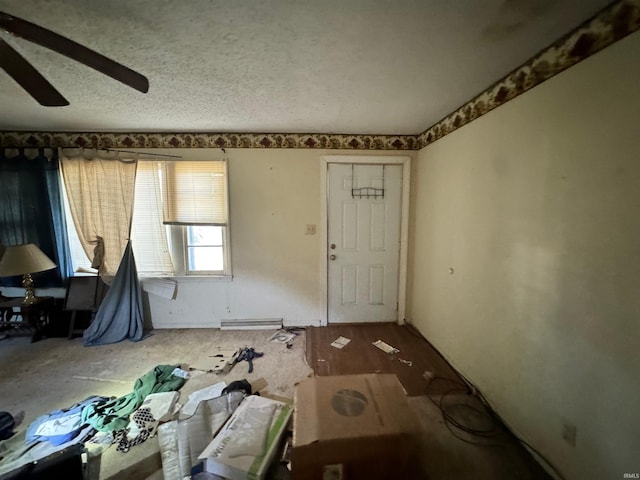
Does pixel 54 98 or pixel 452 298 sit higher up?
pixel 54 98

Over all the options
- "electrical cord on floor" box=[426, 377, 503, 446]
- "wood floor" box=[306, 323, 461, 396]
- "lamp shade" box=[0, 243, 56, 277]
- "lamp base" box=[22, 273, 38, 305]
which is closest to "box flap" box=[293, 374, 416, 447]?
"electrical cord on floor" box=[426, 377, 503, 446]

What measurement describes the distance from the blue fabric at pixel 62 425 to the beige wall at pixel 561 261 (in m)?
2.81

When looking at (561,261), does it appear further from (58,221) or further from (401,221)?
(58,221)

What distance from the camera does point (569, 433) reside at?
50.8 inches

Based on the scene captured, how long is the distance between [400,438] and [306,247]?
2.19 meters

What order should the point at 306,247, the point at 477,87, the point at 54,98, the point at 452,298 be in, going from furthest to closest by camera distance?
the point at 306,247 < the point at 452,298 < the point at 477,87 < the point at 54,98

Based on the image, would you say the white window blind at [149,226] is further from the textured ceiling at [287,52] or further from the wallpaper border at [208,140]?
the textured ceiling at [287,52]

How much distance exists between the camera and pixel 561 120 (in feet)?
4.28

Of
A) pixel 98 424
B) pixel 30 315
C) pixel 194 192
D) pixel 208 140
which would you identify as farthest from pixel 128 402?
pixel 208 140

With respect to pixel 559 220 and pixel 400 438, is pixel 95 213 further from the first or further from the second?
pixel 559 220

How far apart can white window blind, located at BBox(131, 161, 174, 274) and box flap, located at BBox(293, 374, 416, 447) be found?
2387 millimetres

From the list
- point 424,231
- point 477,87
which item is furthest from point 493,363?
point 477,87

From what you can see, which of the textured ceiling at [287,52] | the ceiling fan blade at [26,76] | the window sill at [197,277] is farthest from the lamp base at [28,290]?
the ceiling fan blade at [26,76]

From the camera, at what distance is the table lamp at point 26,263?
240 cm
